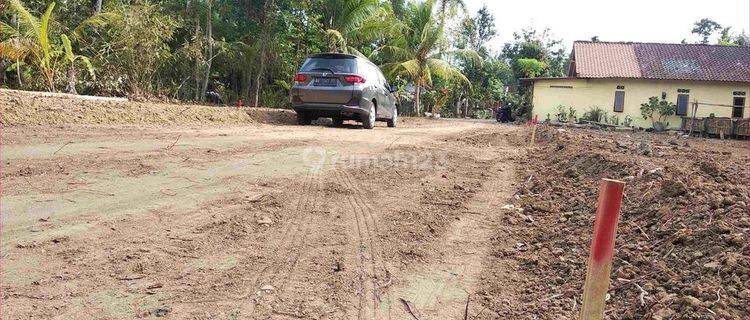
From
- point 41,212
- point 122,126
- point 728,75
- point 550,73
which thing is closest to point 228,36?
point 122,126

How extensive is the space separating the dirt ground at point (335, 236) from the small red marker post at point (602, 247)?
786 millimetres

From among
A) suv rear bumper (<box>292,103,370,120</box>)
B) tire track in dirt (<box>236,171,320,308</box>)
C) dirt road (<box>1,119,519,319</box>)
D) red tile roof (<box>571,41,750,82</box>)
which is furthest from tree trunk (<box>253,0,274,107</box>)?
red tile roof (<box>571,41,750,82</box>)

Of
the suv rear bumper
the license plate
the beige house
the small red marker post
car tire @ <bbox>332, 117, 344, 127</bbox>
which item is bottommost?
the small red marker post

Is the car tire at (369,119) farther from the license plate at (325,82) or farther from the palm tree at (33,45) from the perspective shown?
the palm tree at (33,45)

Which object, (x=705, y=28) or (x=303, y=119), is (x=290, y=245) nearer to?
(x=303, y=119)

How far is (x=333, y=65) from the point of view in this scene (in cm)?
1126

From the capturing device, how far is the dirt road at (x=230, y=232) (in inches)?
112

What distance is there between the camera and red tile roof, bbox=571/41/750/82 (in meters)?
27.2

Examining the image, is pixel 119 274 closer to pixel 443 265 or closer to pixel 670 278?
pixel 443 265

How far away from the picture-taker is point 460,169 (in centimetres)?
713

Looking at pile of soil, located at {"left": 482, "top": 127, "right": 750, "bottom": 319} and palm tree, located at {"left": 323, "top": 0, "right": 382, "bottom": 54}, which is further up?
palm tree, located at {"left": 323, "top": 0, "right": 382, "bottom": 54}

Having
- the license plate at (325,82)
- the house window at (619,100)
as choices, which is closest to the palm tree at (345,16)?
the license plate at (325,82)

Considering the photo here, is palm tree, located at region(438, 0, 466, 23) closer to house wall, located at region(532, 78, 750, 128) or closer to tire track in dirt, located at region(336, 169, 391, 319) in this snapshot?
house wall, located at region(532, 78, 750, 128)

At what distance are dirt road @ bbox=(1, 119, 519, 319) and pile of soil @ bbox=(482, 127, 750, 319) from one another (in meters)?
0.27
